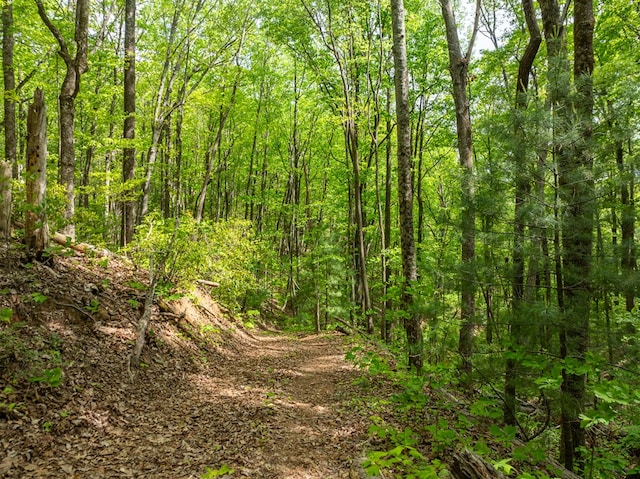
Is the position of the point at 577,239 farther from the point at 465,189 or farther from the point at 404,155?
the point at 404,155

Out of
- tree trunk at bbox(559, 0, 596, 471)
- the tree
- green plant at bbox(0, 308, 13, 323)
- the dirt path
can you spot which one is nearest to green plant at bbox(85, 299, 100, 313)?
the dirt path

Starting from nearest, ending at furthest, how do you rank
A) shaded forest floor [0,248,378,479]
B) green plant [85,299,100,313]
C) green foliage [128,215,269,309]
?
shaded forest floor [0,248,378,479] < green plant [85,299,100,313] < green foliage [128,215,269,309]

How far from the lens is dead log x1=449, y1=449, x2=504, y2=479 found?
3293 millimetres

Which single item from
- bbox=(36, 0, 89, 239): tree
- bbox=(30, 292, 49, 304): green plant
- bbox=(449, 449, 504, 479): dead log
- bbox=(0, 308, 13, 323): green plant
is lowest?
bbox=(449, 449, 504, 479): dead log

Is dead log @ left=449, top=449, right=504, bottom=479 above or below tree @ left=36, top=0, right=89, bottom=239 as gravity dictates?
below

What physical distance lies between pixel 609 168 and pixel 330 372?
22.1 ft

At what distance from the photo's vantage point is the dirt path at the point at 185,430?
369 cm

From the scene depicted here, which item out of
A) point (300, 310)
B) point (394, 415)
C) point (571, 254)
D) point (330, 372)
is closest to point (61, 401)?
point (394, 415)

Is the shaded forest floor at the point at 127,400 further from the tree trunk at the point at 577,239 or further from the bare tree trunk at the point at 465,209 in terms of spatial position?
the tree trunk at the point at 577,239

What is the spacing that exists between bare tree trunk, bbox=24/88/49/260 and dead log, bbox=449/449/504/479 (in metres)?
6.48

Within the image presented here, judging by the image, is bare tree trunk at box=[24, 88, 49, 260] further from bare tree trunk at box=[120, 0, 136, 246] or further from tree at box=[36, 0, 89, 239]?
bare tree trunk at box=[120, 0, 136, 246]

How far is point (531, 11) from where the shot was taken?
631 centimetres

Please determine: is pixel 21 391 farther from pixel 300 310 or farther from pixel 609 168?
pixel 300 310

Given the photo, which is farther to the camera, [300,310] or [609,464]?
[300,310]
